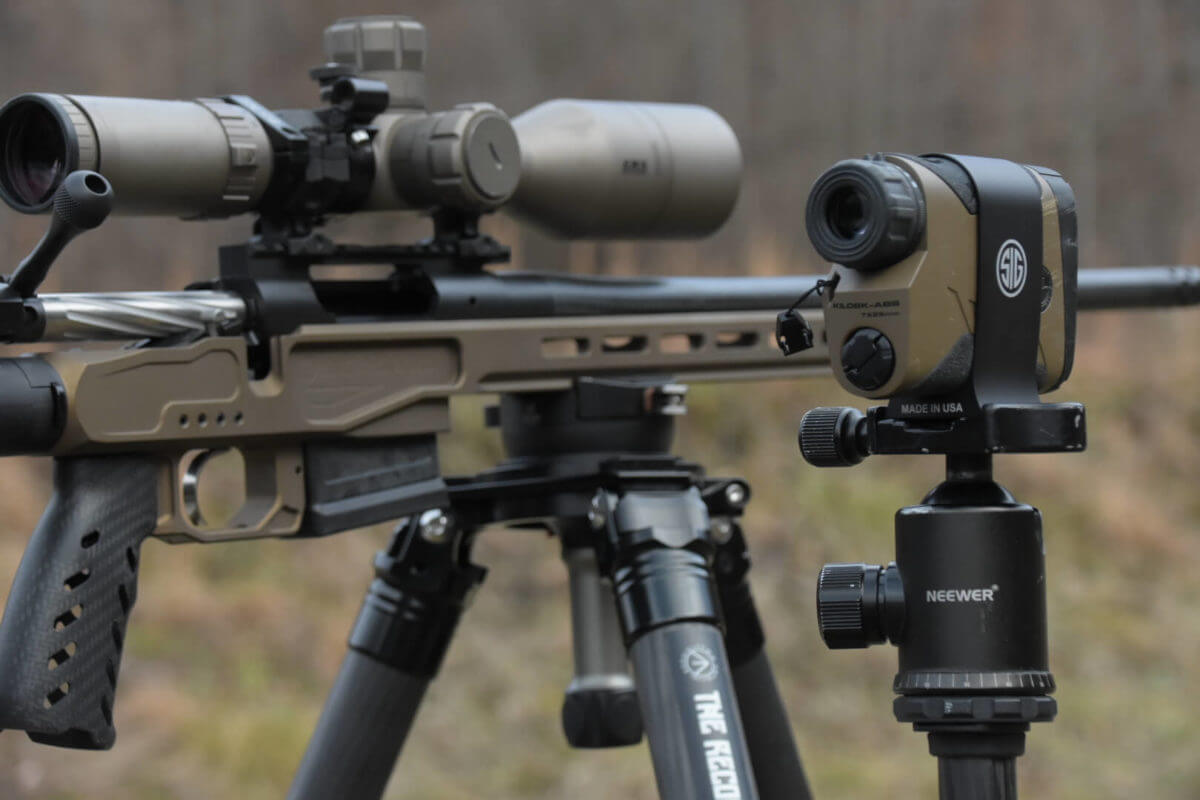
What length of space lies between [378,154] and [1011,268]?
1449 mm

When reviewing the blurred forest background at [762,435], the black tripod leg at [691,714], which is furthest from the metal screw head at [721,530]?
the blurred forest background at [762,435]

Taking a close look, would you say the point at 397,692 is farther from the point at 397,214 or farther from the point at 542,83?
the point at 542,83

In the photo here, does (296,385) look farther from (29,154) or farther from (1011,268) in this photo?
(1011,268)

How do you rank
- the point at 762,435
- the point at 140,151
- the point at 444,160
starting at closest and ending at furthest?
1. the point at 140,151
2. the point at 444,160
3. the point at 762,435

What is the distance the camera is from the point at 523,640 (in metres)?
6.48

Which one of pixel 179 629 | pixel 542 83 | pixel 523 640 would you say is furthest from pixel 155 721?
pixel 542 83

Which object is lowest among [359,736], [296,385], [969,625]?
[969,625]

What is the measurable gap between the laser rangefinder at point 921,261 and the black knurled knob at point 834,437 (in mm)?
124

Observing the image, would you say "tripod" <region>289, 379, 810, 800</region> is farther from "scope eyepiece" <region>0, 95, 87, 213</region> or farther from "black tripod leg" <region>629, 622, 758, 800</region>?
"scope eyepiece" <region>0, 95, 87, 213</region>

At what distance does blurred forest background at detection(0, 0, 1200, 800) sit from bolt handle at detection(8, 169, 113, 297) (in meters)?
1.05

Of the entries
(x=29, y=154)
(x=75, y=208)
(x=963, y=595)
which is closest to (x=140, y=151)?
(x=29, y=154)

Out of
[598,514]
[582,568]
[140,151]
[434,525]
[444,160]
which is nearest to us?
[140,151]

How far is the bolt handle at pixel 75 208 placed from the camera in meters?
2.84

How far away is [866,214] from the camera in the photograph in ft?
7.64
